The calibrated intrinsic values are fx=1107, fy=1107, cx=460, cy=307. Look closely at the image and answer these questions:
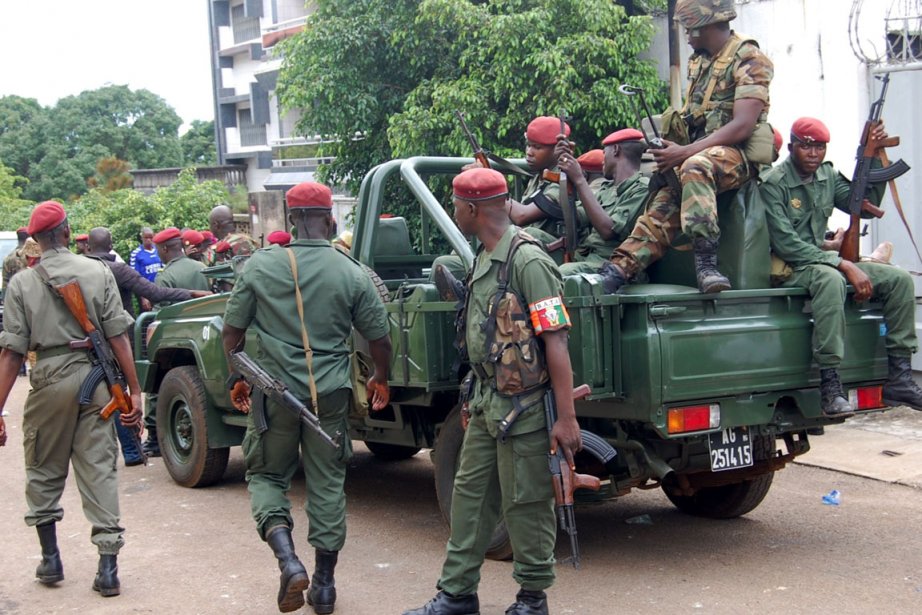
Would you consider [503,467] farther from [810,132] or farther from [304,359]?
[810,132]

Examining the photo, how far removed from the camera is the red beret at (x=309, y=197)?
4.87 meters

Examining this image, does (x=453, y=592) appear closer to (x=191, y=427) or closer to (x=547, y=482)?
(x=547, y=482)

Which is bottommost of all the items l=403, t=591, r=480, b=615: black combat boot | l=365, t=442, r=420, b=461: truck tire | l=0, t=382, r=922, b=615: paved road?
l=365, t=442, r=420, b=461: truck tire

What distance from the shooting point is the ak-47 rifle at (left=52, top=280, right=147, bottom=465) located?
5176 millimetres

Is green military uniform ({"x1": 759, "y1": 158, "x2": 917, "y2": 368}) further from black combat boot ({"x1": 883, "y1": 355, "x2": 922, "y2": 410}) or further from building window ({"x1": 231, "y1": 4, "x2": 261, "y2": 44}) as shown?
building window ({"x1": 231, "y1": 4, "x2": 261, "y2": 44})

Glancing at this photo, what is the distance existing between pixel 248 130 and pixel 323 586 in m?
32.6

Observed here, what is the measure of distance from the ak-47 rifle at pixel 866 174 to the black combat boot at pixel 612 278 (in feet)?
4.60

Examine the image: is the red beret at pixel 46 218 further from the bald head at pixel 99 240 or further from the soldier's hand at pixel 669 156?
the bald head at pixel 99 240

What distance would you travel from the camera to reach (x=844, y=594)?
487 cm

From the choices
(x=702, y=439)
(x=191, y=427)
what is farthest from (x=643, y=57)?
(x=702, y=439)

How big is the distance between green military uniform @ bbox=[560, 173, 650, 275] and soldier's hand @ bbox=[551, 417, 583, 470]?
1615 mm

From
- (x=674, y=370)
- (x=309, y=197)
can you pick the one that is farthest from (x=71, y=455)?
(x=674, y=370)

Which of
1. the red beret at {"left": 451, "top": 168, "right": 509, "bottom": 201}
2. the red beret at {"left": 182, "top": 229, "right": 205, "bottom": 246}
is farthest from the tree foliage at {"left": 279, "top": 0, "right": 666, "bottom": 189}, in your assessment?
the red beret at {"left": 451, "top": 168, "right": 509, "bottom": 201}

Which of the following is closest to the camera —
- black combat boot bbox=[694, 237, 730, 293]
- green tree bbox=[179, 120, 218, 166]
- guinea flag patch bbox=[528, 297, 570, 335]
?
guinea flag patch bbox=[528, 297, 570, 335]
